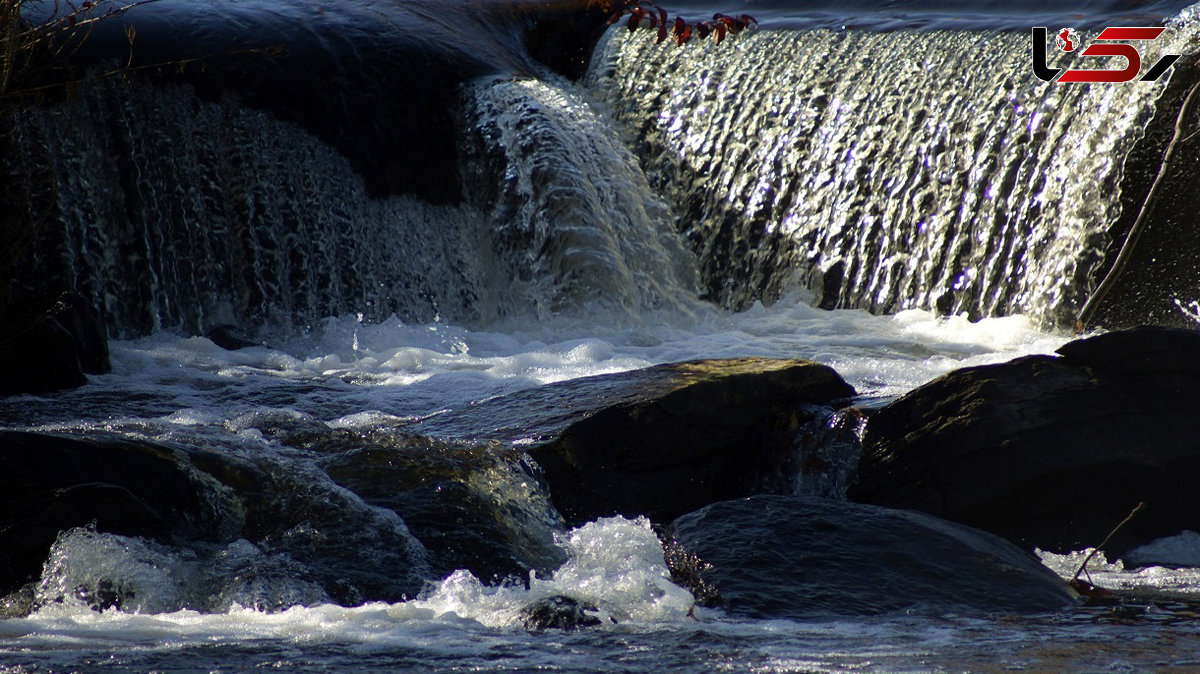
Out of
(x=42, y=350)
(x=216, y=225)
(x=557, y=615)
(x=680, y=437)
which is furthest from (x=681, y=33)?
(x=557, y=615)

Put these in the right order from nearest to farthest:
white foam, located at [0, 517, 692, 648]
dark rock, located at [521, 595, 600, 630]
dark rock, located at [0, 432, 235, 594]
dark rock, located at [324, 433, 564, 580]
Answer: white foam, located at [0, 517, 692, 648] → dark rock, located at [521, 595, 600, 630] → dark rock, located at [0, 432, 235, 594] → dark rock, located at [324, 433, 564, 580]

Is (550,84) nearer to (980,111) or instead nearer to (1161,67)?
(980,111)

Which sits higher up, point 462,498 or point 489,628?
point 462,498

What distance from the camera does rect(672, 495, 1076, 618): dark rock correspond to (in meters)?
4.01

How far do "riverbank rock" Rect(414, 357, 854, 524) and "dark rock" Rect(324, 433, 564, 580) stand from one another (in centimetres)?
27

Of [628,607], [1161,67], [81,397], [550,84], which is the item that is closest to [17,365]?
[81,397]

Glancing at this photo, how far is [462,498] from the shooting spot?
4656 millimetres

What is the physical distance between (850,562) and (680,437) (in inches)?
54.6

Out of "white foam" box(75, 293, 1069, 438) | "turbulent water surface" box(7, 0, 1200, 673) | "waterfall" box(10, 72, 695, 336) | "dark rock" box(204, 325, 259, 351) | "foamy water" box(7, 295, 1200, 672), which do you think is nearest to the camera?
"foamy water" box(7, 295, 1200, 672)

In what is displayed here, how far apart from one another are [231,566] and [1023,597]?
251cm

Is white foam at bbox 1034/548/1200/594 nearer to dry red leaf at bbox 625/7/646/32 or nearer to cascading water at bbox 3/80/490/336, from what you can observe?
cascading water at bbox 3/80/490/336

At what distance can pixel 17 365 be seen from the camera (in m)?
6.70

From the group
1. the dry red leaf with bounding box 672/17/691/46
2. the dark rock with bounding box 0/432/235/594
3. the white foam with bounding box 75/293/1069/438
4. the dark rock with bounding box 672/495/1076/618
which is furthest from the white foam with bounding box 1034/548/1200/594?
the dry red leaf with bounding box 672/17/691/46

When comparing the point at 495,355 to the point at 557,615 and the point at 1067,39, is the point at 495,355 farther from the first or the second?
the point at 557,615
